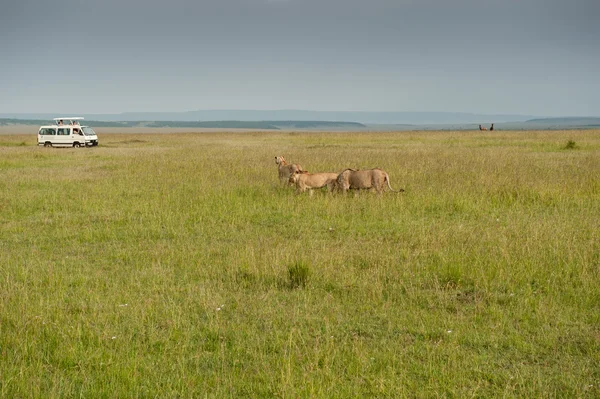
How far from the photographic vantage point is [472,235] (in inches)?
406

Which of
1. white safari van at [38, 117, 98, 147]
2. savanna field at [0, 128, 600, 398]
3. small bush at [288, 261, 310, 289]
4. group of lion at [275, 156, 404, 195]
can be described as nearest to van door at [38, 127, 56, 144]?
white safari van at [38, 117, 98, 147]

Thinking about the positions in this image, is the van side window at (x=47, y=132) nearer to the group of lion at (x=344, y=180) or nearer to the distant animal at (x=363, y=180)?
the group of lion at (x=344, y=180)

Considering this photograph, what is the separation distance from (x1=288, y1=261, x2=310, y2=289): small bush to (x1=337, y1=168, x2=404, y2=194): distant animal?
745 centimetres

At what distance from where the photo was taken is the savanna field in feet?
16.4

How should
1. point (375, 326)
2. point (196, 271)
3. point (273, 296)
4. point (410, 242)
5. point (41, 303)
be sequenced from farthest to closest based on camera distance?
point (410, 242), point (196, 271), point (273, 296), point (41, 303), point (375, 326)

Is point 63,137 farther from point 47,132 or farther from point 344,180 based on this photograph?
point 344,180

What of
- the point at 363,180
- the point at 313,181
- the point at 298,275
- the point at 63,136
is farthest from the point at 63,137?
the point at 298,275

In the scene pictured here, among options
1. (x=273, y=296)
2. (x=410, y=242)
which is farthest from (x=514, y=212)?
(x=273, y=296)

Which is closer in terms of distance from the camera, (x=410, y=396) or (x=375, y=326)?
(x=410, y=396)

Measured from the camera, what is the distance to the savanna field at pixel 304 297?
16.4 ft

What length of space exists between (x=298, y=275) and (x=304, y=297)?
674 mm

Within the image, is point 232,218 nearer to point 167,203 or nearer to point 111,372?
point 167,203

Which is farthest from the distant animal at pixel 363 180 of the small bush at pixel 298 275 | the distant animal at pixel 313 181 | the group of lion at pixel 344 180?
the small bush at pixel 298 275

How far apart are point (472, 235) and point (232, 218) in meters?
5.03
